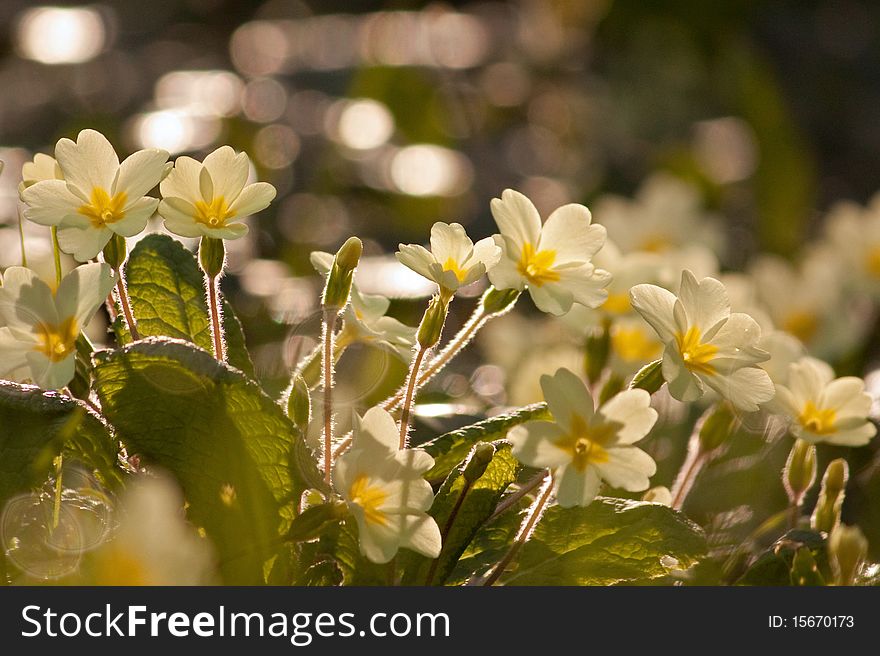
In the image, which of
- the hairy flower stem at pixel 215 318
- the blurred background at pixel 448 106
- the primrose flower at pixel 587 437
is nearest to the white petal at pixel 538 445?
the primrose flower at pixel 587 437

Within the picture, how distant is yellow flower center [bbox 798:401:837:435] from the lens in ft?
2.85

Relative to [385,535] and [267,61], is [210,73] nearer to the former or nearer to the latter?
[267,61]

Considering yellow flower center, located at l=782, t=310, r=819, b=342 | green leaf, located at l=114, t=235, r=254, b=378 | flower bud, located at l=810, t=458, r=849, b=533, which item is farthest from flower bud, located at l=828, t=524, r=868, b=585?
yellow flower center, located at l=782, t=310, r=819, b=342

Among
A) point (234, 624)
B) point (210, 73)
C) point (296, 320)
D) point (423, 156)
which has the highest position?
point (210, 73)

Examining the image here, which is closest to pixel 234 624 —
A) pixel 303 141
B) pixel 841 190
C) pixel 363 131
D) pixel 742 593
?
pixel 742 593

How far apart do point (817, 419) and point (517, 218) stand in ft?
0.90

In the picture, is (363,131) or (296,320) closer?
(296,320)

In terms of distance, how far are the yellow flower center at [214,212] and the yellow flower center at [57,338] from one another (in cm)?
13

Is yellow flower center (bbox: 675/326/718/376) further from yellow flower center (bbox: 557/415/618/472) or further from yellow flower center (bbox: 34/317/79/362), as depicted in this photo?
yellow flower center (bbox: 34/317/79/362)

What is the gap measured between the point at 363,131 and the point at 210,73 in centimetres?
106

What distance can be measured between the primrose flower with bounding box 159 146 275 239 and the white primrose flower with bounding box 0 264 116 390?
0.09 metres

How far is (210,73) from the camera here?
3.83 metres

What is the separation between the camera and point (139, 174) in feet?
2.53

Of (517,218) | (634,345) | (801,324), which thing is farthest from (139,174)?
(801,324)
